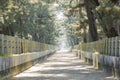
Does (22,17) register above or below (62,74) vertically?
above

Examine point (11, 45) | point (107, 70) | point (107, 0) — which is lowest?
point (107, 70)

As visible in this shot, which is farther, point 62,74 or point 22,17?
point 22,17

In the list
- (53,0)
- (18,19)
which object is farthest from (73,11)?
(18,19)

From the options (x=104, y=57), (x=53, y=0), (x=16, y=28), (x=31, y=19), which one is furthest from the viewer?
(x=31, y=19)

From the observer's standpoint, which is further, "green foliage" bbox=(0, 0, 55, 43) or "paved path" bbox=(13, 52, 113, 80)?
"green foliage" bbox=(0, 0, 55, 43)

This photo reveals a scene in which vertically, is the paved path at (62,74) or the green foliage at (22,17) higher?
the green foliage at (22,17)

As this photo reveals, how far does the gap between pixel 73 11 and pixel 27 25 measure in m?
14.6

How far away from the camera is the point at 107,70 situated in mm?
24891

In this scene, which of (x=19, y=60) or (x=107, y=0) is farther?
(x=19, y=60)

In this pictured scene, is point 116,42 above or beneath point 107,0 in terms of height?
beneath

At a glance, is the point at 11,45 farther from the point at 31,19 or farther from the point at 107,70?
the point at 31,19

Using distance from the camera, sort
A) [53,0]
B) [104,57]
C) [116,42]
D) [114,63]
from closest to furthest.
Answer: [114,63] → [116,42] → [104,57] → [53,0]

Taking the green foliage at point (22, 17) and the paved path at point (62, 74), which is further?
the green foliage at point (22, 17)

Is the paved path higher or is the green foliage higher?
the green foliage
